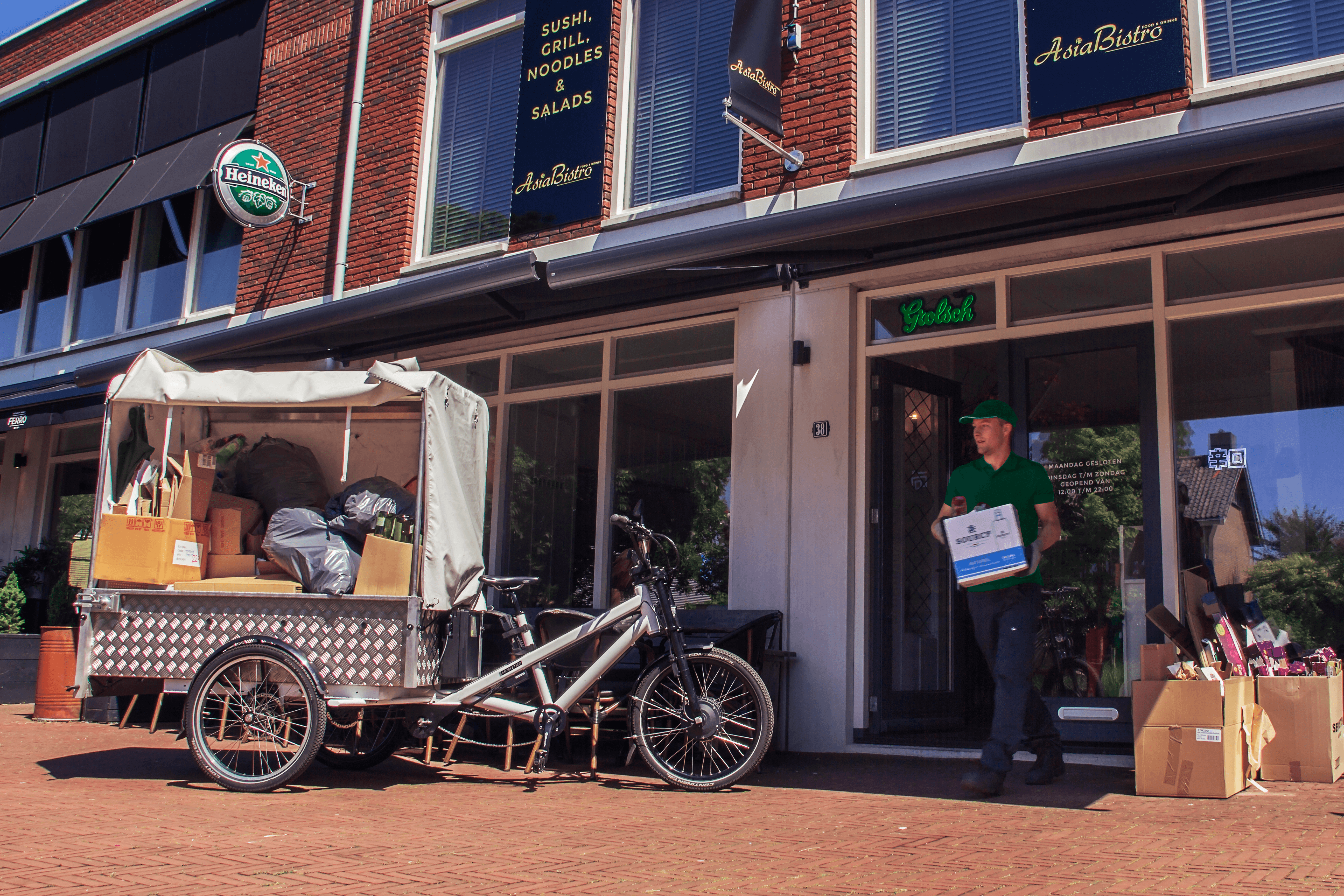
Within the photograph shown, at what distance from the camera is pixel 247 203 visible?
1140 centimetres

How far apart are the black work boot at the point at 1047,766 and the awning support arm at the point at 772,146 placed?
4.68m

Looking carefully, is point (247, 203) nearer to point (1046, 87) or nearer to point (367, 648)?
point (367, 648)

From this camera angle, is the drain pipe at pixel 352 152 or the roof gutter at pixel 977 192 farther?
the drain pipe at pixel 352 152

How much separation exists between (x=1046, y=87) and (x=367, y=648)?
18.6 feet

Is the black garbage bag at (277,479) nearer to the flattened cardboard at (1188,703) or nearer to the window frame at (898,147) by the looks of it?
the window frame at (898,147)

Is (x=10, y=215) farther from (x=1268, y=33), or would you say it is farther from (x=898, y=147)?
(x=1268, y=33)

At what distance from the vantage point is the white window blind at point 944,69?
780 centimetres

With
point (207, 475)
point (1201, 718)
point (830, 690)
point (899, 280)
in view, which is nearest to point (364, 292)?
point (207, 475)

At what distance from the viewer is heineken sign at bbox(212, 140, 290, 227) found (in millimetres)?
11336

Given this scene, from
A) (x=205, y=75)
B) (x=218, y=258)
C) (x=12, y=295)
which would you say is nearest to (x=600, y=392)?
(x=218, y=258)

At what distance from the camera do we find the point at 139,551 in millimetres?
6109

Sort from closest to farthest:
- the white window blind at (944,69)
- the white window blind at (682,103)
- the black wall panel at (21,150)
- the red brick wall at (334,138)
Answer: the white window blind at (944,69), the white window blind at (682,103), the red brick wall at (334,138), the black wall panel at (21,150)

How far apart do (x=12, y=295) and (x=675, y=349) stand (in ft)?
39.7

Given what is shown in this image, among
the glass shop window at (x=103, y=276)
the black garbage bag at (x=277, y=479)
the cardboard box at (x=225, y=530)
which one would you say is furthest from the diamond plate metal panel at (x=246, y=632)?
the glass shop window at (x=103, y=276)
